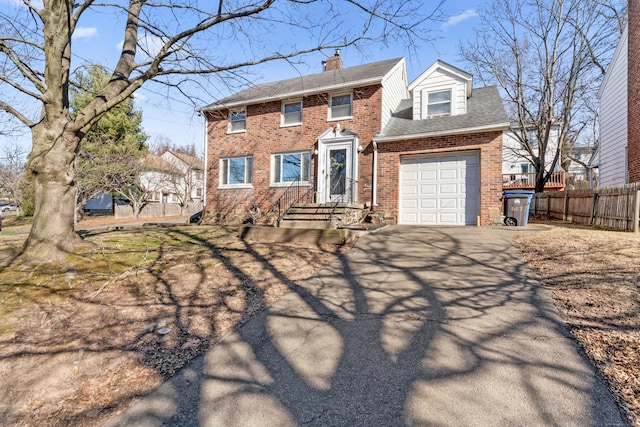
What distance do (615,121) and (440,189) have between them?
8.51m

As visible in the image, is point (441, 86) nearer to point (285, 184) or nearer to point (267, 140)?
point (285, 184)

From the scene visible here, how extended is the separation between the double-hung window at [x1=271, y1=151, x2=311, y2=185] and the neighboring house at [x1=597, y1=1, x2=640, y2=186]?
37.3 feet

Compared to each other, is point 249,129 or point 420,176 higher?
point 249,129

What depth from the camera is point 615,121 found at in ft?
41.9

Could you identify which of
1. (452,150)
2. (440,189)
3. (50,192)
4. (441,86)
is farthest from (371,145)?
(50,192)

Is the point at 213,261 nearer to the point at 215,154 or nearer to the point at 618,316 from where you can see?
the point at 618,316

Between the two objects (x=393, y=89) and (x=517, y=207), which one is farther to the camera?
(x=393, y=89)

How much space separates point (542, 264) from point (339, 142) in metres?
8.31

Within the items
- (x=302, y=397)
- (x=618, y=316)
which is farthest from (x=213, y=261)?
(x=618, y=316)

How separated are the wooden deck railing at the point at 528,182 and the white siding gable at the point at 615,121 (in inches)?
282

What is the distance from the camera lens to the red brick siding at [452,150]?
9945 millimetres

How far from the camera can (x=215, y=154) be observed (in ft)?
48.4

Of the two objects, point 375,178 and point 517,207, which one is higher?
point 375,178

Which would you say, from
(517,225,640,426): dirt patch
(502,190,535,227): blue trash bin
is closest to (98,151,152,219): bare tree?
(502,190,535,227): blue trash bin
